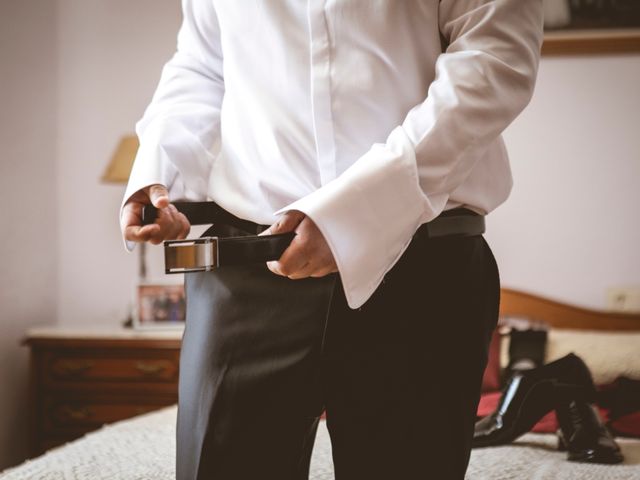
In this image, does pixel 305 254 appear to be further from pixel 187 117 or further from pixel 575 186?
pixel 575 186

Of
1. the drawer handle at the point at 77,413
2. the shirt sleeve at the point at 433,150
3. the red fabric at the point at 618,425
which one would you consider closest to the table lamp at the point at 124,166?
the drawer handle at the point at 77,413

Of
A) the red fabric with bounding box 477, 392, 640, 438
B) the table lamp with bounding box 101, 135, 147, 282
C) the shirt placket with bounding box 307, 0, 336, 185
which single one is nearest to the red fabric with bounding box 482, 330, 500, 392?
the red fabric with bounding box 477, 392, 640, 438

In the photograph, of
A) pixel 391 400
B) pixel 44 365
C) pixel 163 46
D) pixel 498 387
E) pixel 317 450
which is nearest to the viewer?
pixel 391 400

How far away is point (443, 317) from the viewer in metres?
0.71

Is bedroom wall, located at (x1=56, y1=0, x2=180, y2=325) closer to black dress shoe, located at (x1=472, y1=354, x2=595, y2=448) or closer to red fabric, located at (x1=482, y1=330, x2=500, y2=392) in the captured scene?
red fabric, located at (x1=482, y1=330, x2=500, y2=392)

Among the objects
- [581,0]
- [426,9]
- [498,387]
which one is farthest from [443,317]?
[581,0]

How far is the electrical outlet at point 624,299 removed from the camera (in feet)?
8.17

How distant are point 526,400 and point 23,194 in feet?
6.96

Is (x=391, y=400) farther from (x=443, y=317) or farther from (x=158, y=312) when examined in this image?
(x=158, y=312)

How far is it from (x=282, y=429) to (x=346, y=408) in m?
0.07

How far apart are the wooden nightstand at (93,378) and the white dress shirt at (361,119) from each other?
5.52 ft

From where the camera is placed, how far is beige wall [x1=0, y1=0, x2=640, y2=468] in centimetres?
255

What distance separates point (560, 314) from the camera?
251 centimetres

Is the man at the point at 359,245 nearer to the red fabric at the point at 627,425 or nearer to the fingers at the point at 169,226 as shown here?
the fingers at the point at 169,226
